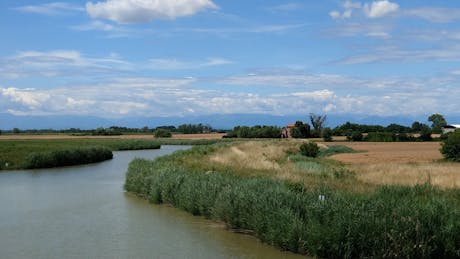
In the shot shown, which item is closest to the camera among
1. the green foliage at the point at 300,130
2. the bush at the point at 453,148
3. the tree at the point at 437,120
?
the bush at the point at 453,148

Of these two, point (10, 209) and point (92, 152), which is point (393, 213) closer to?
point (10, 209)

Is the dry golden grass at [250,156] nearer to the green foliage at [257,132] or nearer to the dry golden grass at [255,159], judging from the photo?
the dry golden grass at [255,159]

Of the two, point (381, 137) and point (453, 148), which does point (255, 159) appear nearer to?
point (453, 148)

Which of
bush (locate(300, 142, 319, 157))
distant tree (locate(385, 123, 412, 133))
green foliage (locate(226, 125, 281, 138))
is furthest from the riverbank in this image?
distant tree (locate(385, 123, 412, 133))

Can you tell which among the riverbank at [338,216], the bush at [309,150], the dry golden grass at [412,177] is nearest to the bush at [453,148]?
the bush at [309,150]

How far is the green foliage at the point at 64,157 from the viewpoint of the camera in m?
38.4

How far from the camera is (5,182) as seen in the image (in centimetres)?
2873

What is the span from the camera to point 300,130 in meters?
86.6

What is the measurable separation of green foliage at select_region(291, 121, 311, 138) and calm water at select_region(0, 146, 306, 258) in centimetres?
6443

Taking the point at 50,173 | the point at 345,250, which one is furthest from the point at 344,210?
the point at 50,173

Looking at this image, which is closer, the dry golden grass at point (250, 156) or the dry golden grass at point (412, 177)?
the dry golden grass at point (412, 177)

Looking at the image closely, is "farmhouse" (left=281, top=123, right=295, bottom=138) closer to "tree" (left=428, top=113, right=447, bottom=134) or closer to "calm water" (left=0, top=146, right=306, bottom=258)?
"tree" (left=428, top=113, right=447, bottom=134)

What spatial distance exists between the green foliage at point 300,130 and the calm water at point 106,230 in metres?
64.4

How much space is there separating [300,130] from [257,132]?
11.2 m
